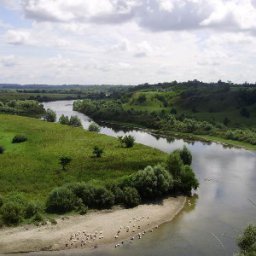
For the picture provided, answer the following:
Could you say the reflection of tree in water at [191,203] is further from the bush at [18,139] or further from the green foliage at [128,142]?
the bush at [18,139]

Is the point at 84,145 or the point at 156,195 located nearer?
the point at 156,195

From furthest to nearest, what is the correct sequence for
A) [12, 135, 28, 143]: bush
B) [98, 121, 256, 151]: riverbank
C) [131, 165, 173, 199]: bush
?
1. [98, 121, 256, 151]: riverbank
2. [12, 135, 28, 143]: bush
3. [131, 165, 173, 199]: bush

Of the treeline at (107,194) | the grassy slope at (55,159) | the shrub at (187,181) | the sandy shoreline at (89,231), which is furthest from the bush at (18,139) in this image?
the sandy shoreline at (89,231)

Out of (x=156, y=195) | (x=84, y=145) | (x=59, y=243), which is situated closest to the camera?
(x=59, y=243)

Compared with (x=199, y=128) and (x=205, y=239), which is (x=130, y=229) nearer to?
(x=205, y=239)

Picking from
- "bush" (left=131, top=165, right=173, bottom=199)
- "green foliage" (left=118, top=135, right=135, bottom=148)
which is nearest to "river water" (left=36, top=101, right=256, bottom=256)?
"bush" (left=131, top=165, right=173, bottom=199)

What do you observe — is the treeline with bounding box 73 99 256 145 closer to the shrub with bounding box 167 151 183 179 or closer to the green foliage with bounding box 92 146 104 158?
the green foliage with bounding box 92 146 104 158

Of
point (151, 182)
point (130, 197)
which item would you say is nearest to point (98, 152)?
point (151, 182)

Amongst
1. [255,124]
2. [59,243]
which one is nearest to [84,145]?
[59,243]
